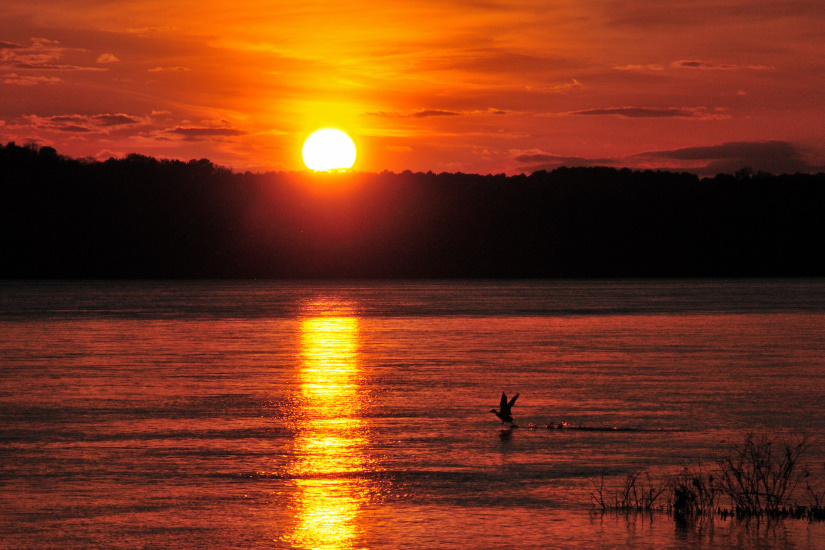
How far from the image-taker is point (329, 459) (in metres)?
16.4

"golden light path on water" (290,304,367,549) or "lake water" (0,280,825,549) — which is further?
"lake water" (0,280,825,549)

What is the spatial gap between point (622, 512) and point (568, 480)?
183 centimetres

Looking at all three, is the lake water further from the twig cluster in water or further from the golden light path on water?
the twig cluster in water

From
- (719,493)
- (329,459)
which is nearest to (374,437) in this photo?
(329,459)

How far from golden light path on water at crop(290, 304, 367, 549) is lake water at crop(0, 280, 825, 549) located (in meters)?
0.05

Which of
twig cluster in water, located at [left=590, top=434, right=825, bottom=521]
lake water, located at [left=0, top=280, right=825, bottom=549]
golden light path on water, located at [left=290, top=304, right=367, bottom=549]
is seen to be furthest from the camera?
twig cluster in water, located at [left=590, top=434, right=825, bottom=521]

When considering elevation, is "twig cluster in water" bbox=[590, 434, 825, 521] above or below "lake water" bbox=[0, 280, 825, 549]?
above

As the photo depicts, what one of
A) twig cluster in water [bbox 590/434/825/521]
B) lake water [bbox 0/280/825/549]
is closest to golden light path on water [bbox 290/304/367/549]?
lake water [bbox 0/280/825/549]

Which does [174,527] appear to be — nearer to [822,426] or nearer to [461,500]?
[461,500]

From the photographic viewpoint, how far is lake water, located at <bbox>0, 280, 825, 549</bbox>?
12.4 meters

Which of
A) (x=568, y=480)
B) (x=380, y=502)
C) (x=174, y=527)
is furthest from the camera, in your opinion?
(x=568, y=480)

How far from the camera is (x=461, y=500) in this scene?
45.1ft

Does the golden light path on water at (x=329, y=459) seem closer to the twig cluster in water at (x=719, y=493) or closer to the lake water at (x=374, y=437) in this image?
the lake water at (x=374, y=437)

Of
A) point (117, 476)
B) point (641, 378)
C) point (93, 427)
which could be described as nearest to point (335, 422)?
point (93, 427)
